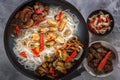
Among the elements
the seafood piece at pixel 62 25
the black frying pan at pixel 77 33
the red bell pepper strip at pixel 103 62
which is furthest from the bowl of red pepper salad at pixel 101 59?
the seafood piece at pixel 62 25

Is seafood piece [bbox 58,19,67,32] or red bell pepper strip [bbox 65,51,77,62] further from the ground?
seafood piece [bbox 58,19,67,32]

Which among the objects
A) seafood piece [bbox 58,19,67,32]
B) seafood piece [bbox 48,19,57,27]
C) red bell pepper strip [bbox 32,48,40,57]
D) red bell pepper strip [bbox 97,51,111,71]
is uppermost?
seafood piece [bbox 48,19,57,27]

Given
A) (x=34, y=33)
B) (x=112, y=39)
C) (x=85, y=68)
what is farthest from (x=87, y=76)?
(x=34, y=33)

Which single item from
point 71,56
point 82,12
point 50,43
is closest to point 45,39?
point 50,43

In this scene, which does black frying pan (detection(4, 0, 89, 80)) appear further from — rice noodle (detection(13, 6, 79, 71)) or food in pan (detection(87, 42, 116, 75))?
food in pan (detection(87, 42, 116, 75))

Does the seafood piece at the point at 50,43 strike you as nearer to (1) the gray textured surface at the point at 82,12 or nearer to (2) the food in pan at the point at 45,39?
(2) the food in pan at the point at 45,39

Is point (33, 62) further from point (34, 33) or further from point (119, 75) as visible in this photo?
point (119, 75)

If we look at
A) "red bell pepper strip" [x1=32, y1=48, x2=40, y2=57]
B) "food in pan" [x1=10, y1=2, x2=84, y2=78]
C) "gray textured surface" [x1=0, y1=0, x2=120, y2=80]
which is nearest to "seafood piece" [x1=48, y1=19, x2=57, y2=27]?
"food in pan" [x1=10, y1=2, x2=84, y2=78]
